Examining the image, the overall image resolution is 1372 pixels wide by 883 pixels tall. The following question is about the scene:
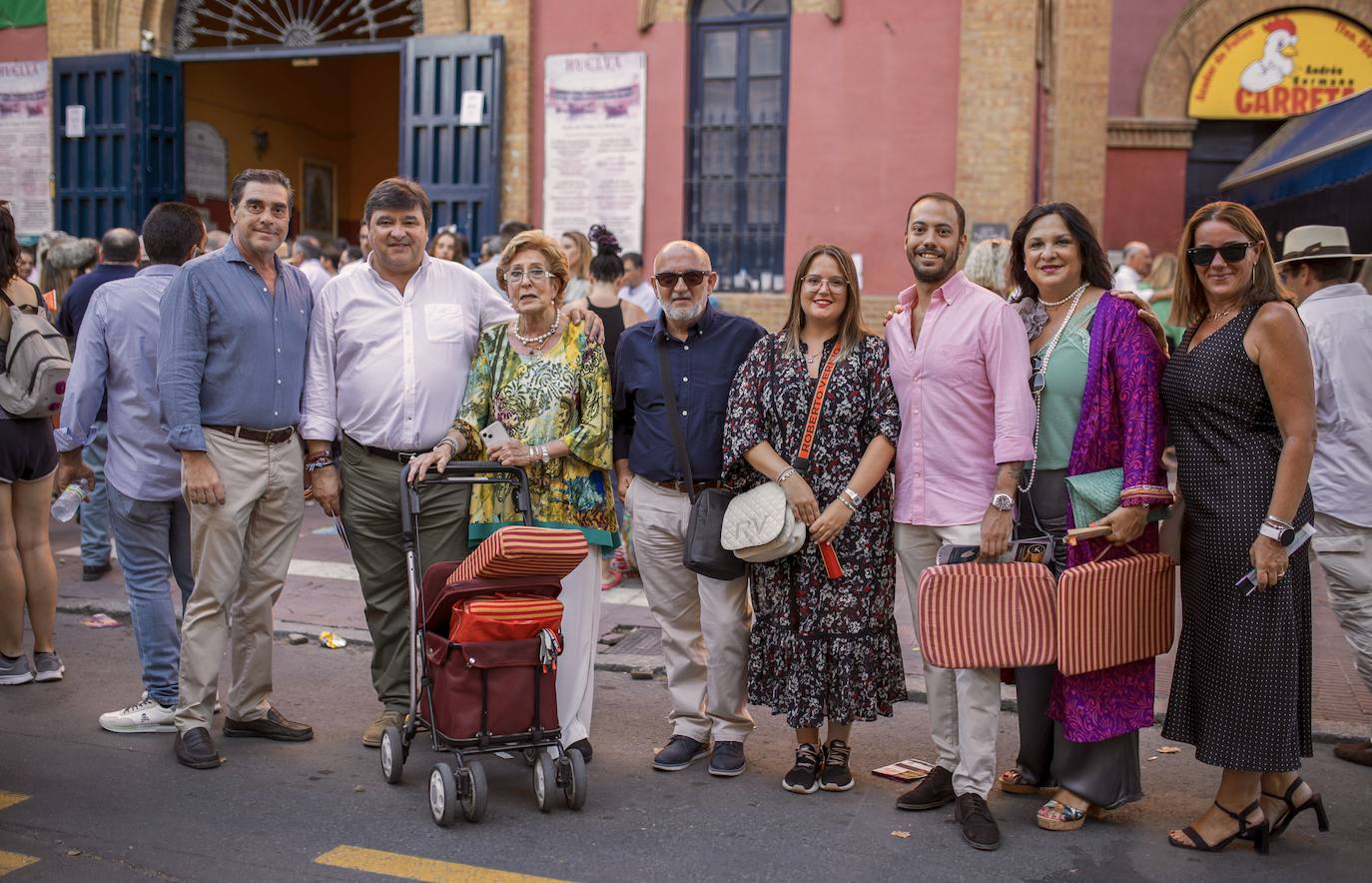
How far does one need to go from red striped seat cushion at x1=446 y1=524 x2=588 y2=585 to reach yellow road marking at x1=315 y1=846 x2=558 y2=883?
37.9 inches

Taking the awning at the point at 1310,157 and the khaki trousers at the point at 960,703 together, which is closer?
the khaki trousers at the point at 960,703

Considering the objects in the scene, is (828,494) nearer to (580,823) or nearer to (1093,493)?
(1093,493)

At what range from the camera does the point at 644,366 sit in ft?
16.8

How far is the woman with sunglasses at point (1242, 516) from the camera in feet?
13.7

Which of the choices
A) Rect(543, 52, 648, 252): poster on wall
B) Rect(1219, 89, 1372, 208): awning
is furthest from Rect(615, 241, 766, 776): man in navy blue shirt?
Rect(1219, 89, 1372, 208): awning

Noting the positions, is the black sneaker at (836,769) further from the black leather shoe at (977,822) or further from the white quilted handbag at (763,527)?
the white quilted handbag at (763,527)

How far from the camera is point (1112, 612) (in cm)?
437

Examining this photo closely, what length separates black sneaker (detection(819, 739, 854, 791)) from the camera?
4887 millimetres

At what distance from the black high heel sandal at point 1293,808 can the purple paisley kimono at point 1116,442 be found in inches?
21.2

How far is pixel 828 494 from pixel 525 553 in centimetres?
114

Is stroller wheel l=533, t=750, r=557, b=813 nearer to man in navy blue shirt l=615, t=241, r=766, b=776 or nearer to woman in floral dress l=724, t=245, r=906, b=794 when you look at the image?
man in navy blue shirt l=615, t=241, r=766, b=776

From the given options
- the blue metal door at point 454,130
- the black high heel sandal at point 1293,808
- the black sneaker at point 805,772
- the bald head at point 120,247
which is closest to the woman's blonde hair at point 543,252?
the black sneaker at point 805,772

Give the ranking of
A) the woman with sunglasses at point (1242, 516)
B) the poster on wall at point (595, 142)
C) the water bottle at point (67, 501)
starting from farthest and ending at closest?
the poster on wall at point (595, 142)
the water bottle at point (67, 501)
the woman with sunglasses at point (1242, 516)

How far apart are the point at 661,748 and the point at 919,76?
28.1ft
